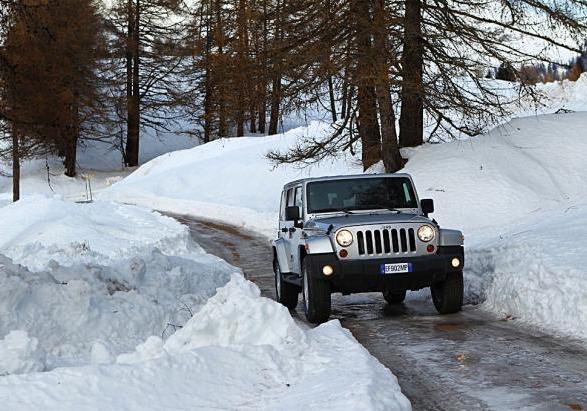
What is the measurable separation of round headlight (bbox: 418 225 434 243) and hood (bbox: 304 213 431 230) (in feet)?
0.28

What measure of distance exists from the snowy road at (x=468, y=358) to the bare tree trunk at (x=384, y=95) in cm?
690

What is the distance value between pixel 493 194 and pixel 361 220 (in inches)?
410

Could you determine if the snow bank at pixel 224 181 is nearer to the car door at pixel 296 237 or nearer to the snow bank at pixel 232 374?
the car door at pixel 296 237

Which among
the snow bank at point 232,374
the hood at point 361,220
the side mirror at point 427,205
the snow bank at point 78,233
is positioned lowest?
the snow bank at point 232,374

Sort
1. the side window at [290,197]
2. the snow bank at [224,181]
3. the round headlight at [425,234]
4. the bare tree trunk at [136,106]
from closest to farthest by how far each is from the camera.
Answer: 1. the round headlight at [425,234]
2. the side window at [290,197]
3. the snow bank at [224,181]
4. the bare tree trunk at [136,106]

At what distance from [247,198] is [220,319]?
2570 cm

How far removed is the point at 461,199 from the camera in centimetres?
1930

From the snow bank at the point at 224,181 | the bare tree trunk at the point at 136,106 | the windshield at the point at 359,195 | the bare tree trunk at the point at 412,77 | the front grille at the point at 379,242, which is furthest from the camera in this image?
the bare tree trunk at the point at 136,106

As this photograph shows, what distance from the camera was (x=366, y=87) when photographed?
18.8m

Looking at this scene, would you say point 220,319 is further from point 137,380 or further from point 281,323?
point 137,380

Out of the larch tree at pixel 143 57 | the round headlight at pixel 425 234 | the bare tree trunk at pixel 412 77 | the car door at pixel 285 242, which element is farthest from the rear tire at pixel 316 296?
the larch tree at pixel 143 57

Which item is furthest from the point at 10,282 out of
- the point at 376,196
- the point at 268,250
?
the point at 268,250

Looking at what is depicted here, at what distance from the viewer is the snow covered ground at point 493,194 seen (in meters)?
9.50

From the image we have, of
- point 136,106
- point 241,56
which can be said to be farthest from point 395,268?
point 136,106
